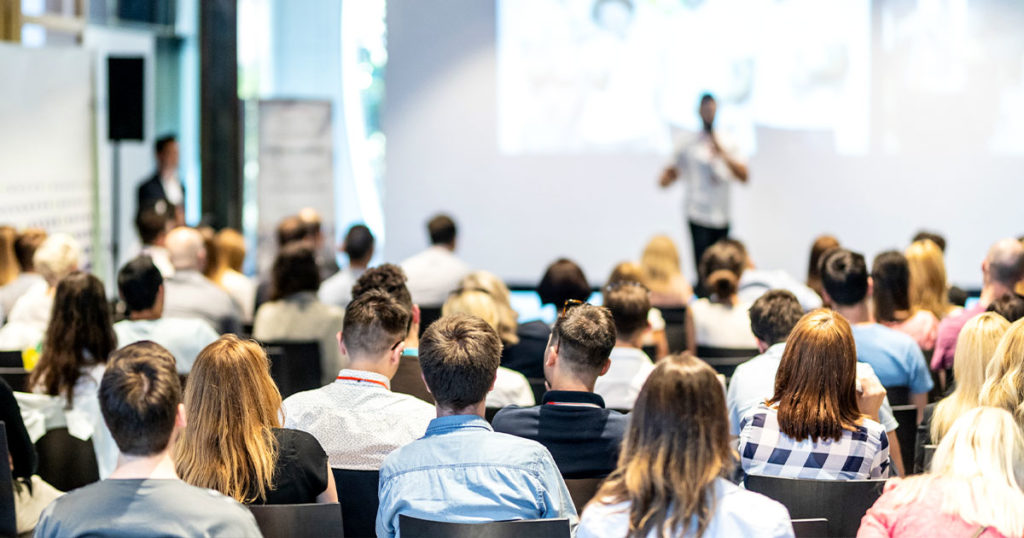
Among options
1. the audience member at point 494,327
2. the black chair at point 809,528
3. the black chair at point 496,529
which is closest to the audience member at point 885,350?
the audience member at point 494,327

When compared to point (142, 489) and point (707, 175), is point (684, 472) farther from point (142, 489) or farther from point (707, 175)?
point (707, 175)

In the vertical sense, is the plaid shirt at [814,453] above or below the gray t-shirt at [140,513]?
below

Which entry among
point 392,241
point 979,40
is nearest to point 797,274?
point 979,40

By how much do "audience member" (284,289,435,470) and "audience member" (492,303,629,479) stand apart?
26 centimetres

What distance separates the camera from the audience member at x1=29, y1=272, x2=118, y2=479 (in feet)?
11.9

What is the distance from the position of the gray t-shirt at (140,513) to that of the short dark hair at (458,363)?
2.13 ft

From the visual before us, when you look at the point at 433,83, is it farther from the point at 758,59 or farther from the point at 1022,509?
the point at 1022,509

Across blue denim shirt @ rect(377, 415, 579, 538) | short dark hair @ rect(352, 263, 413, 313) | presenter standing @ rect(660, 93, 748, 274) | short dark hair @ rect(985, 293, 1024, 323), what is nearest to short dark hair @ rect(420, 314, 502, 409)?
blue denim shirt @ rect(377, 415, 579, 538)

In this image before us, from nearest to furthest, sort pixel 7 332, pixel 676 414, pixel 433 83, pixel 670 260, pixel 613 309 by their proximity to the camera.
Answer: pixel 676 414
pixel 613 309
pixel 7 332
pixel 670 260
pixel 433 83

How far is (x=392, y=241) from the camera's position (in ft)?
32.1

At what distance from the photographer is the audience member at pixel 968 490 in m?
2.09

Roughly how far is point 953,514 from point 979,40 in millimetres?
7452

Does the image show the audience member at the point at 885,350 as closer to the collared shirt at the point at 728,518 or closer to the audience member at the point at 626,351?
the audience member at the point at 626,351

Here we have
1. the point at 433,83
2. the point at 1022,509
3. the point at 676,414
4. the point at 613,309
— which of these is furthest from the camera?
the point at 433,83
